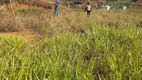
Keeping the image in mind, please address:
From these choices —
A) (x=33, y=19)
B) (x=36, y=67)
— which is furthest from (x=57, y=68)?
(x=33, y=19)

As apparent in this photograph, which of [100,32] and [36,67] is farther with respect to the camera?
[100,32]

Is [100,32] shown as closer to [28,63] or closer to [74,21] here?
[28,63]

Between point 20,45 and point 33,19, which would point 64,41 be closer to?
point 20,45

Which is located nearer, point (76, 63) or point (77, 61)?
point (77, 61)

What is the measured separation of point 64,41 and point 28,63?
6.02 feet

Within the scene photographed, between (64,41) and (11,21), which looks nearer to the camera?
(64,41)

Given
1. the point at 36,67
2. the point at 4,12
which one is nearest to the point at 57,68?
the point at 36,67

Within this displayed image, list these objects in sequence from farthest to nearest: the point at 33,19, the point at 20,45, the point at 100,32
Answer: the point at 33,19 → the point at 100,32 → the point at 20,45

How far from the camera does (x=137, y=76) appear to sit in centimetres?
292

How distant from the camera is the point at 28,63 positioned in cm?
305

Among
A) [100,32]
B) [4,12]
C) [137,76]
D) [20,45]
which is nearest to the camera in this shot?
[137,76]

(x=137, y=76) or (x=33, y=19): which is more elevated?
(x=137, y=76)

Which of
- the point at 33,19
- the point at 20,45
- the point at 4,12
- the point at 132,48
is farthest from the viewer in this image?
the point at 33,19

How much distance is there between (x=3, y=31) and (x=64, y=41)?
4673mm
